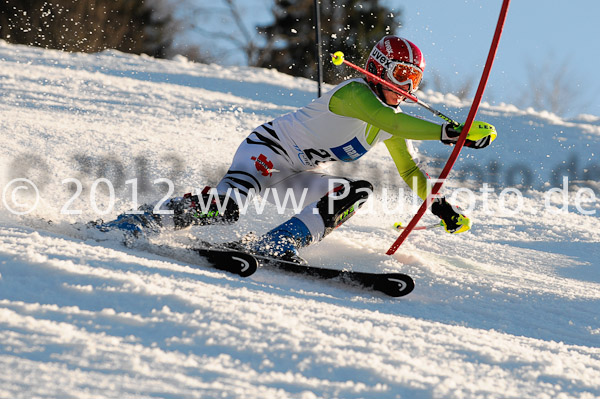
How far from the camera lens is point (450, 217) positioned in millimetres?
3602

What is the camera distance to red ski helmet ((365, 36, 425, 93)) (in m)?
3.37

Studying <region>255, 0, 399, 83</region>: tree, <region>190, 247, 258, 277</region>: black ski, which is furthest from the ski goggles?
<region>255, 0, 399, 83</region>: tree

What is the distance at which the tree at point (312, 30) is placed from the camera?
20.6 meters

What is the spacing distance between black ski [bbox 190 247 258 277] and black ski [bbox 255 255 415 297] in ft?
0.66

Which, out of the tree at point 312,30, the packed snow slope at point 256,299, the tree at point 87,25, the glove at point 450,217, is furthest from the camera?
the tree at point 312,30

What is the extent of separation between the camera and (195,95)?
10602mm

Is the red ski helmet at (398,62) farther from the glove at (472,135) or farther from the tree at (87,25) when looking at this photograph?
the tree at (87,25)

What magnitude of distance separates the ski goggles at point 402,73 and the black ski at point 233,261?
3.81 ft

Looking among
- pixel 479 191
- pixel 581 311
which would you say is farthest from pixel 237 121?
pixel 581 311

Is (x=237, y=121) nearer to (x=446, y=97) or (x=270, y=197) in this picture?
(x=446, y=97)

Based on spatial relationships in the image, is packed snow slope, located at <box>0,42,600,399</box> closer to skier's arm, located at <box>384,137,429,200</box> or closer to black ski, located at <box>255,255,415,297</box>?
black ski, located at <box>255,255,415,297</box>

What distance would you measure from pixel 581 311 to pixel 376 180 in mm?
4451

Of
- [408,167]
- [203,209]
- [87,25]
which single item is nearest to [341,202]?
[408,167]

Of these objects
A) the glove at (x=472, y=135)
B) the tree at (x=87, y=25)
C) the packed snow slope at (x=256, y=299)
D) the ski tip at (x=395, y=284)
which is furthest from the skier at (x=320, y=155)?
the tree at (x=87, y=25)
